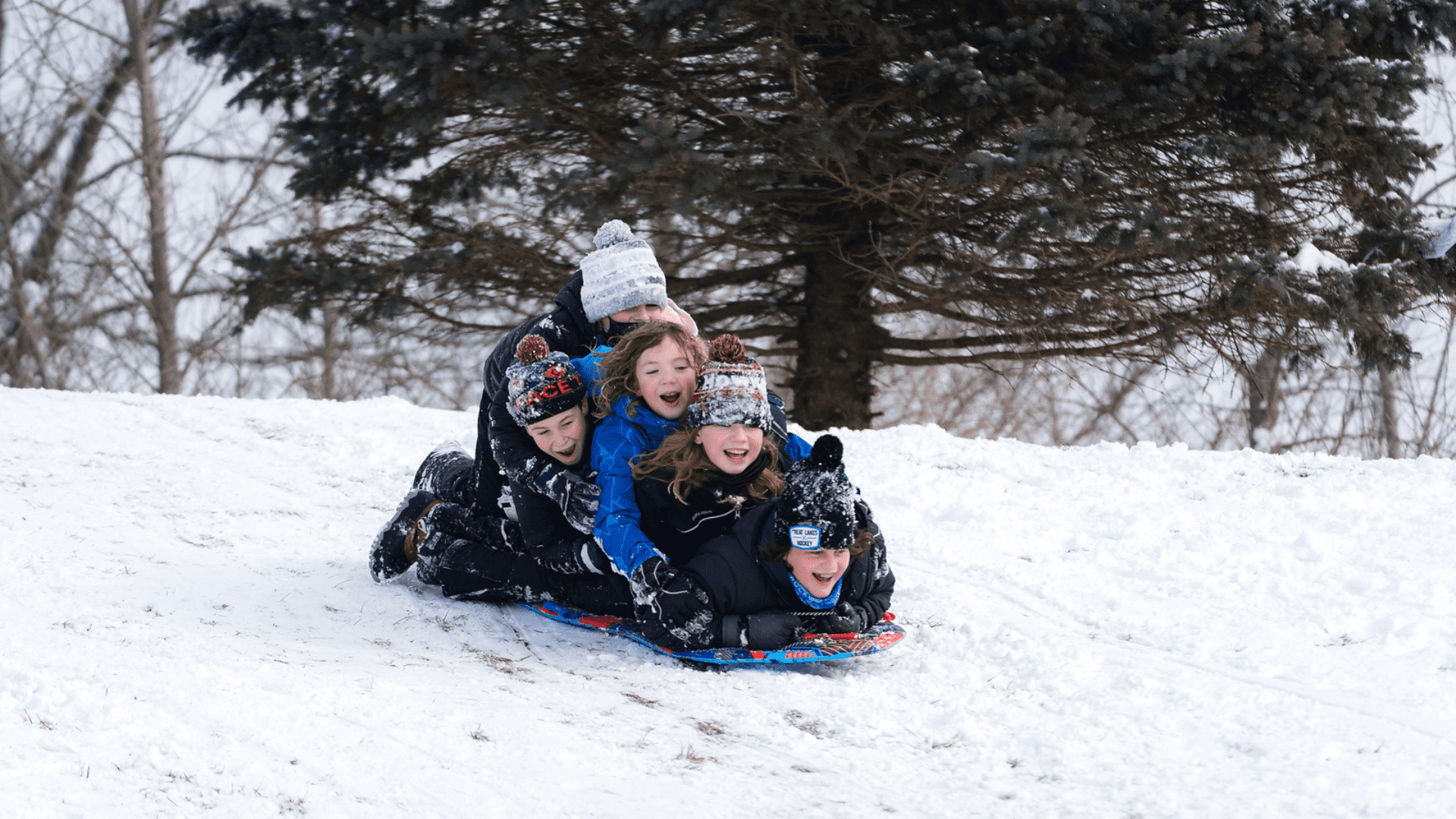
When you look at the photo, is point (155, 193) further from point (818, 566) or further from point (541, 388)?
point (818, 566)

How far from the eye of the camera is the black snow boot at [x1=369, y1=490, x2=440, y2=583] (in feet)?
14.4

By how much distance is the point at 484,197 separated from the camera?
30.2 feet

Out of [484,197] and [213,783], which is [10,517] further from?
[484,197]

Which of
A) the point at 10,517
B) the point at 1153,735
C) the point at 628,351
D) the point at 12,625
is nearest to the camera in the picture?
the point at 1153,735

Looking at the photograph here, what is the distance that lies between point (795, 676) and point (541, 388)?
131cm

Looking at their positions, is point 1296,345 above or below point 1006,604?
above

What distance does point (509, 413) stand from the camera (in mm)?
3873

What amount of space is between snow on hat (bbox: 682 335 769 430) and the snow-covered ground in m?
0.84

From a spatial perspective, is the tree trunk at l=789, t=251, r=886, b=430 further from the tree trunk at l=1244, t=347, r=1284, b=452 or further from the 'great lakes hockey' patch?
the tree trunk at l=1244, t=347, r=1284, b=452

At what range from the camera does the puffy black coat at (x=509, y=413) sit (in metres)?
3.94

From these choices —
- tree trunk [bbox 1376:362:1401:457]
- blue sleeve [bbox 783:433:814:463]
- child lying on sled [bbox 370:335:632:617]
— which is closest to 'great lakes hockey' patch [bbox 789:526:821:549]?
blue sleeve [bbox 783:433:814:463]

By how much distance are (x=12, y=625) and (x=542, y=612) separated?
1.70 m

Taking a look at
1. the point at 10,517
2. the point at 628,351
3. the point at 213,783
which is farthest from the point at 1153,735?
the point at 10,517

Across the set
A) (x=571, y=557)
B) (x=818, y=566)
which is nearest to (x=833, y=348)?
(x=571, y=557)
